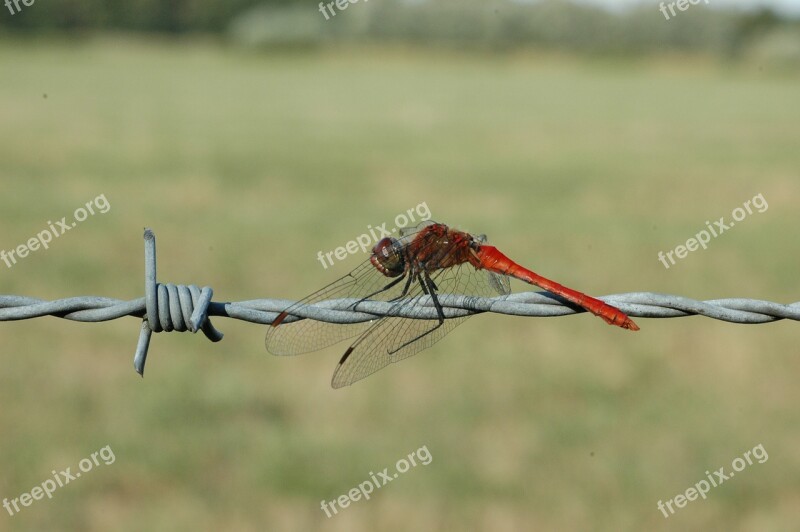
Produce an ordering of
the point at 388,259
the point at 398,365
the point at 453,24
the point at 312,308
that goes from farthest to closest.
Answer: the point at 453,24
the point at 398,365
the point at 388,259
the point at 312,308

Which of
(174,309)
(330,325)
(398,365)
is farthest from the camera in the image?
(398,365)

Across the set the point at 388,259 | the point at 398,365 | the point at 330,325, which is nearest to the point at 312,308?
the point at 330,325

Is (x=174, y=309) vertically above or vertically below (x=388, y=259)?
below

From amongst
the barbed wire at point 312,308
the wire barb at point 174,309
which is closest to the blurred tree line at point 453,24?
the barbed wire at point 312,308

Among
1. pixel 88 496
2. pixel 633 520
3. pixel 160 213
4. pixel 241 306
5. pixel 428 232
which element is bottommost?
pixel 633 520

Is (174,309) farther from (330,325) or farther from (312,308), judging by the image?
(330,325)

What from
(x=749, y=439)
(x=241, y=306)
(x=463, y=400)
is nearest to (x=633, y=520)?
(x=749, y=439)

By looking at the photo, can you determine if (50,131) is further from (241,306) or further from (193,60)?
(193,60)
